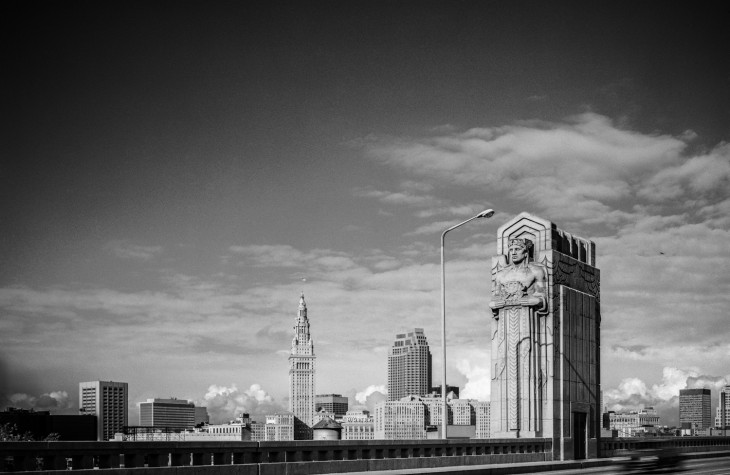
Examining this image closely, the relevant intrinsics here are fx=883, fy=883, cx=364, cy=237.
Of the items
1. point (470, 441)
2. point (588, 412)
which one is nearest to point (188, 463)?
point (470, 441)

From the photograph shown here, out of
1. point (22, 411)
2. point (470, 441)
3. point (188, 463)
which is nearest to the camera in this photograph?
point (188, 463)

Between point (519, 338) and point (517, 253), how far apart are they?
412cm

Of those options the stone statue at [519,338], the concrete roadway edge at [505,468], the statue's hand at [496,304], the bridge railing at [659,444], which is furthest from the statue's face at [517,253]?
the bridge railing at [659,444]

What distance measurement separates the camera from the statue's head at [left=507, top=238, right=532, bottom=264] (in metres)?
42.8

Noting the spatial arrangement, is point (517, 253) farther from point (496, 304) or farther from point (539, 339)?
point (539, 339)

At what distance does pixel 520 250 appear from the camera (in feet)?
141

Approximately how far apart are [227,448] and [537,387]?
21.6 m

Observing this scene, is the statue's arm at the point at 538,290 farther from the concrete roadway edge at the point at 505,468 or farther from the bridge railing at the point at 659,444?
the bridge railing at the point at 659,444

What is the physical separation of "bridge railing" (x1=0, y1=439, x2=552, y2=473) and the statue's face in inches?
342

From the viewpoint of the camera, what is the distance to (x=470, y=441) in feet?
117

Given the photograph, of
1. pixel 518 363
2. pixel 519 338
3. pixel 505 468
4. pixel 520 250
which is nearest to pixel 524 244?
pixel 520 250

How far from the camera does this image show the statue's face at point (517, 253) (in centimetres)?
4281

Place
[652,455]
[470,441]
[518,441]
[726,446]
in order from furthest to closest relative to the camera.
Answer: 1. [726,446]
2. [652,455]
3. [518,441]
4. [470,441]

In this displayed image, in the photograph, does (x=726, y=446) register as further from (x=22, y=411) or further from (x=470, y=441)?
(x=22, y=411)
